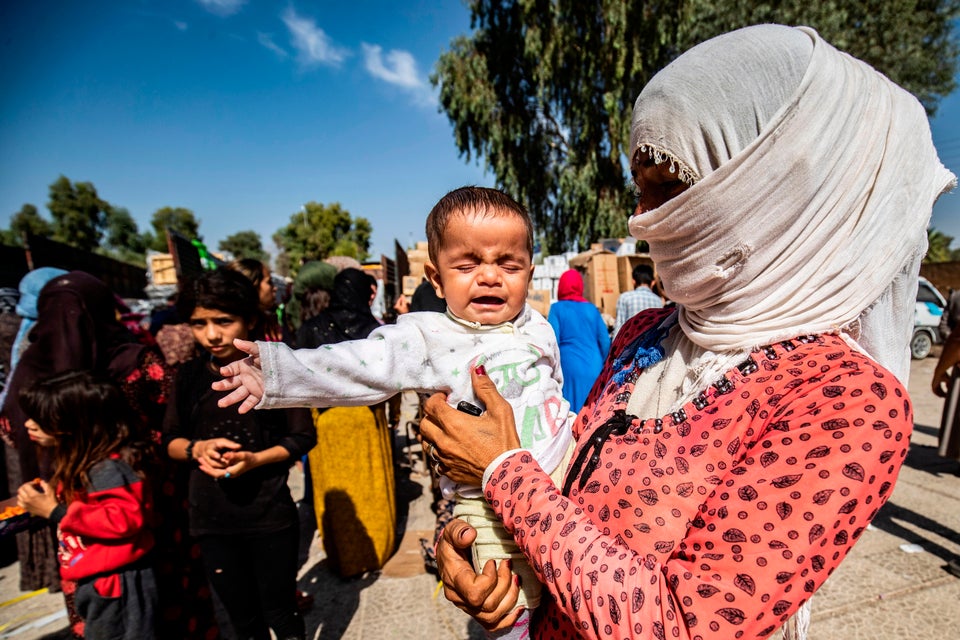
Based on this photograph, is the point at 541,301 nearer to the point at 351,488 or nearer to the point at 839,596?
the point at 351,488

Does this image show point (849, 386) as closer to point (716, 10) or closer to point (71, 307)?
point (71, 307)

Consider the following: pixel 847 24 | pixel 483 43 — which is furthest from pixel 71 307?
pixel 847 24

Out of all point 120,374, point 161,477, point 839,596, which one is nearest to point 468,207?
point 161,477

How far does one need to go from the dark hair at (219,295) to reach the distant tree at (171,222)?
60.4 meters

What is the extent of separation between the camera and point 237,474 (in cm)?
217

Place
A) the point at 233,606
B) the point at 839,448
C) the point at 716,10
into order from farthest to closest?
the point at 716,10
the point at 233,606
the point at 839,448

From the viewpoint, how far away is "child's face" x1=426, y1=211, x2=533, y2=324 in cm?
142

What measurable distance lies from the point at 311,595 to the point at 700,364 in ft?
11.3

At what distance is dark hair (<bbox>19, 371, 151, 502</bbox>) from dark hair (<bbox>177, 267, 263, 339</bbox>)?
0.57m

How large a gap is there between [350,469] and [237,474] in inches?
57.3

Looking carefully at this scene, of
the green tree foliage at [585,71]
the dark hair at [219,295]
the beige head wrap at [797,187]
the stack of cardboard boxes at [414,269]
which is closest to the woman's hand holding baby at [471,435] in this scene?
the beige head wrap at [797,187]

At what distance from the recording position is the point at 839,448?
0.75m

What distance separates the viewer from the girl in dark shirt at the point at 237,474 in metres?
2.21

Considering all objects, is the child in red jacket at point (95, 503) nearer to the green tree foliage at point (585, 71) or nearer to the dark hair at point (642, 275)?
the dark hair at point (642, 275)
